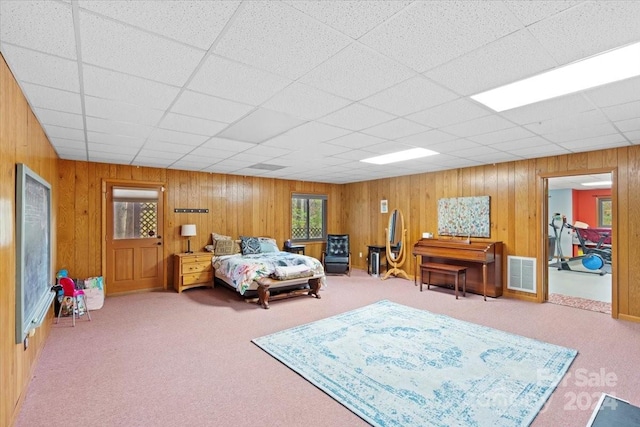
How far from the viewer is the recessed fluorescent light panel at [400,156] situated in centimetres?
462

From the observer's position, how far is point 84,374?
2.79m

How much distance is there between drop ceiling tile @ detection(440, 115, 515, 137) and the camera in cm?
312

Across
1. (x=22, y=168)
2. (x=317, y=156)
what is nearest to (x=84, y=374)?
(x=22, y=168)

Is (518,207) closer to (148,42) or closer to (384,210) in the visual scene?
(384,210)

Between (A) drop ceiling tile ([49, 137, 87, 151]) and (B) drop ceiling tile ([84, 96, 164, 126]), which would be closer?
(B) drop ceiling tile ([84, 96, 164, 126])

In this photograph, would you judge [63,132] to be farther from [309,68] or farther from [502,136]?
[502,136]

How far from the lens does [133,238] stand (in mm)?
5754

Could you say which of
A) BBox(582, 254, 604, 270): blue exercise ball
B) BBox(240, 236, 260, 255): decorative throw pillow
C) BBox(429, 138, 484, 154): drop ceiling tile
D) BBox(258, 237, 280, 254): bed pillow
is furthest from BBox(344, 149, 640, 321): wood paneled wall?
BBox(582, 254, 604, 270): blue exercise ball

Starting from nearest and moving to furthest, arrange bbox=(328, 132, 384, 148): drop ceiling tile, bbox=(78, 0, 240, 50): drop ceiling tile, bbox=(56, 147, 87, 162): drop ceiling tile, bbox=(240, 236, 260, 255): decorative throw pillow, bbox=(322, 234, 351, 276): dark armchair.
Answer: bbox=(78, 0, 240, 50): drop ceiling tile < bbox=(328, 132, 384, 148): drop ceiling tile < bbox=(56, 147, 87, 162): drop ceiling tile < bbox=(240, 236, 260, 255): decorative throw pillow < bbox=(322, 234, 351, 276): dark armchair

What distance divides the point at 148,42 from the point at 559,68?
253cm

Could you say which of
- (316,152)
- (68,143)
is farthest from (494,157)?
(68,143)

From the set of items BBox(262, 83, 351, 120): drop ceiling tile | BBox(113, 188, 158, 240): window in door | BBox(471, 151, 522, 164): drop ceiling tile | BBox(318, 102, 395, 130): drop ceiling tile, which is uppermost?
BBox(262, 83, 351, 120): drop ceiling tile

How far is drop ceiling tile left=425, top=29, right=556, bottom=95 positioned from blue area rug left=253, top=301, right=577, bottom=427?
2.35m

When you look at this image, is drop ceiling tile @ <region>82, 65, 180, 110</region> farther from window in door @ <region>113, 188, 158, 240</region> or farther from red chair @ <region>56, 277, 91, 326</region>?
window in door @ <region>113, 188, 158, 240</region>
